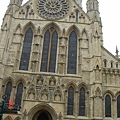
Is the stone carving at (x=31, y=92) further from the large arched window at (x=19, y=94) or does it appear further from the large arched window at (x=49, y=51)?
the large arched window at (x=49, y=51)

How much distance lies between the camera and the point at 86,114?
2019cm

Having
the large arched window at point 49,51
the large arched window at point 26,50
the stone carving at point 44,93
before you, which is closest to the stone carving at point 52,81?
the stone carving at point 44,93

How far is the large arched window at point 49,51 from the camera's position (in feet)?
74.0

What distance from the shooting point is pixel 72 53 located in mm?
23453

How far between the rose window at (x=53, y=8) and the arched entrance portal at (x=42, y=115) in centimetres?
1163

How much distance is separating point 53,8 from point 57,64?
7.99 meters

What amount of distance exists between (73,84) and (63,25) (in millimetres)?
7575

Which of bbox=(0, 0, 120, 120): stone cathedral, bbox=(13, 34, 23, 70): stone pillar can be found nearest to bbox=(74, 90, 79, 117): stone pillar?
bbox=(0, 0, 120, 120): stone cathedral

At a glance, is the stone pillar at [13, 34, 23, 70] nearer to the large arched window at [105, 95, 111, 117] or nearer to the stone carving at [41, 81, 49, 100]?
the stone carving at [41, 81, 49, 100]

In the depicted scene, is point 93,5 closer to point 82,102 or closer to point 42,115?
point 82,102

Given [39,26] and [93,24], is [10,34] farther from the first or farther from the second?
[93,24]

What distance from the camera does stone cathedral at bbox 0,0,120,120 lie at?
20.2m

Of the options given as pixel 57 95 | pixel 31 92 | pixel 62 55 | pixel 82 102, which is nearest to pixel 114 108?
pixel 82 102

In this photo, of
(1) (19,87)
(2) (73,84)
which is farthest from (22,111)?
(2) (73,84)
